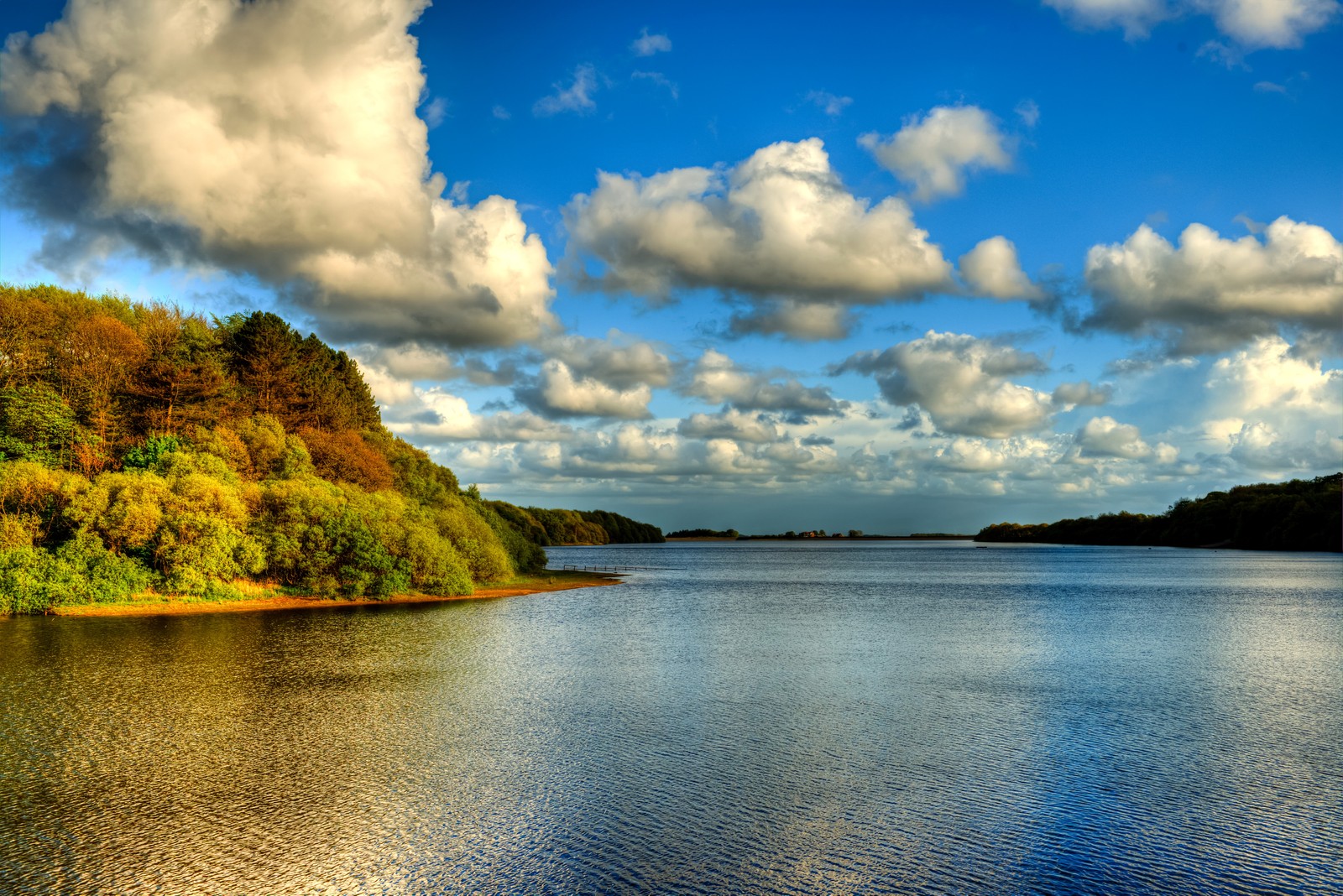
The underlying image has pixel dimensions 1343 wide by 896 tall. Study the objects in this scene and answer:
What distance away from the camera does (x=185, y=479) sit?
149 ft

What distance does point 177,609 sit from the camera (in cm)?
4262

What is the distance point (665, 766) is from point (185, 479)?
131ft

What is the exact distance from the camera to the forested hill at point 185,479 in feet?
140

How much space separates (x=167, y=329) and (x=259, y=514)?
18.7 m

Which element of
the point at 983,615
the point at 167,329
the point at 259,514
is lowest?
the point at 983,615

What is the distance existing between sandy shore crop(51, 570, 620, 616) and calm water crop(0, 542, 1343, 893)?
9856mm

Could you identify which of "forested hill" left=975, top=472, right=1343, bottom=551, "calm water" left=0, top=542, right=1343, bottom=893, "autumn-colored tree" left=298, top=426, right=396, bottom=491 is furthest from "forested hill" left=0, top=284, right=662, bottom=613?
"forested hill" left=975, top=472, right=1343, bottom=551

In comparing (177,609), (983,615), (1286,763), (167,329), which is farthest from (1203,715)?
(167,329)

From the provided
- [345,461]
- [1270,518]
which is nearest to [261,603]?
[345,461]

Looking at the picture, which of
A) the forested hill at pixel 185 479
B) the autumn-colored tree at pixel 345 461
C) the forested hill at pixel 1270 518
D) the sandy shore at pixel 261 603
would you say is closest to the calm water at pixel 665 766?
the sandy shore at pixel 261 603

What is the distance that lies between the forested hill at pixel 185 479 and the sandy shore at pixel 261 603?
2.01ft

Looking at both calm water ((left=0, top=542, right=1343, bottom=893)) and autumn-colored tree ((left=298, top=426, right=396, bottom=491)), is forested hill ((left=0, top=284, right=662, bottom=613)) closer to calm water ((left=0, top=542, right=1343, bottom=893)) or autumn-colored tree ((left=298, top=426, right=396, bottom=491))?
autumn-colored tree ((left=298, top=426, right=396, bottom=491))

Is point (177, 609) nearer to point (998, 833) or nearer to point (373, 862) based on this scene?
Result: point (373, 862)

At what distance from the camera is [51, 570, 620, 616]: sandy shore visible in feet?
134
